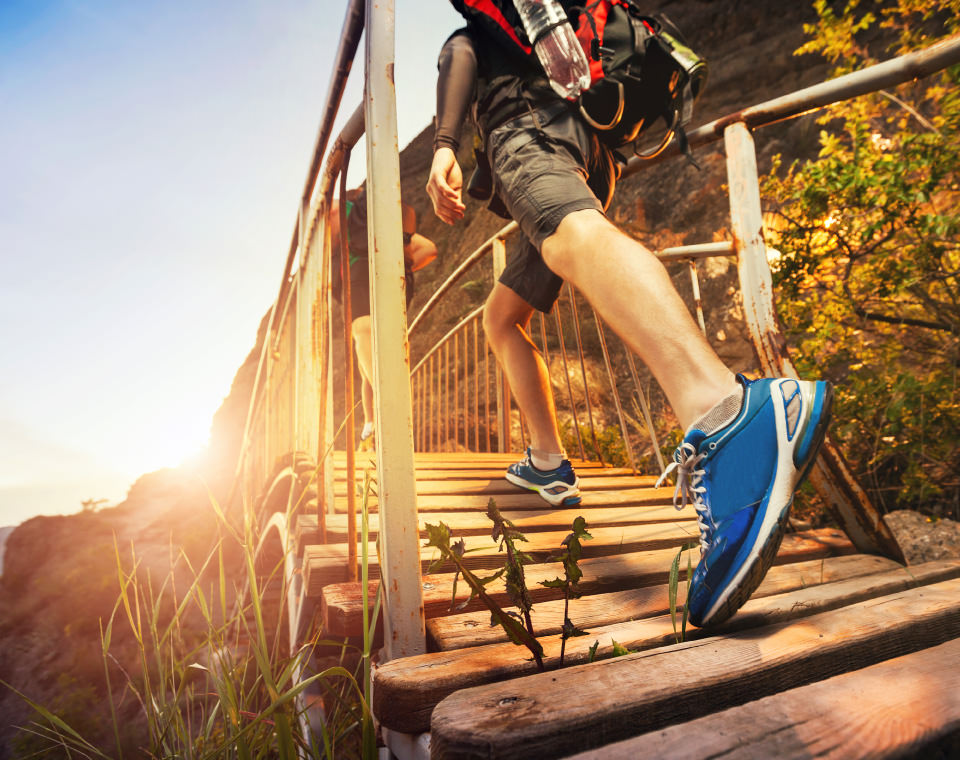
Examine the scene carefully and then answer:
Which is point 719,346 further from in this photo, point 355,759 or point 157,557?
point 157,557

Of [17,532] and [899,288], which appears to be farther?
[17,532]

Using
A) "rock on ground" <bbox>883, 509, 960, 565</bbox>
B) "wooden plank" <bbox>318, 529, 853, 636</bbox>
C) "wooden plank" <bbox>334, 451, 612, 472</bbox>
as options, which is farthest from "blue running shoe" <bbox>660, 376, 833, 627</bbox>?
"rock on ground" <bbox>883, 509, 960, 565</bbox>

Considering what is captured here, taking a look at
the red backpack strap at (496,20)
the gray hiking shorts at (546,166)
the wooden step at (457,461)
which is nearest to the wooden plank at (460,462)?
the wooden step at (457,461)

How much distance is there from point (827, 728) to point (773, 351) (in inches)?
37.2

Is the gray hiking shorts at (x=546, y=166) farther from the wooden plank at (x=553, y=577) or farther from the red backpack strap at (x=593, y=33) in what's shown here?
the wooden plank at (x=553, y=577)

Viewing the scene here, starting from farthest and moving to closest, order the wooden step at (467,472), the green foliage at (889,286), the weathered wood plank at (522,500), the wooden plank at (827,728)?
1. the green foliage at (889,286)
2. the wooden step at (467,472)
3. the weathered wood plank at (522,500)
4. the wooden plank at (827,728)

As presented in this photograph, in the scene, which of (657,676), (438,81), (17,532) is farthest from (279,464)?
(17,532)

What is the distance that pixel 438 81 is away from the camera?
131 cm

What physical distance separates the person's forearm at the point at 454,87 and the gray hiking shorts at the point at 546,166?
0.10 m

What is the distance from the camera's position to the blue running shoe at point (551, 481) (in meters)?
1.58

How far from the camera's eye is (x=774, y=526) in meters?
0.66

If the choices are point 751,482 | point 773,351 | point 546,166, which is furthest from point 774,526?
point 546,166

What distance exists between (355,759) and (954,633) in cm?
94

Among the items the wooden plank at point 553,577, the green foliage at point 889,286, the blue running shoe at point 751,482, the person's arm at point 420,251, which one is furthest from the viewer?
the person's arm at point 420,251
